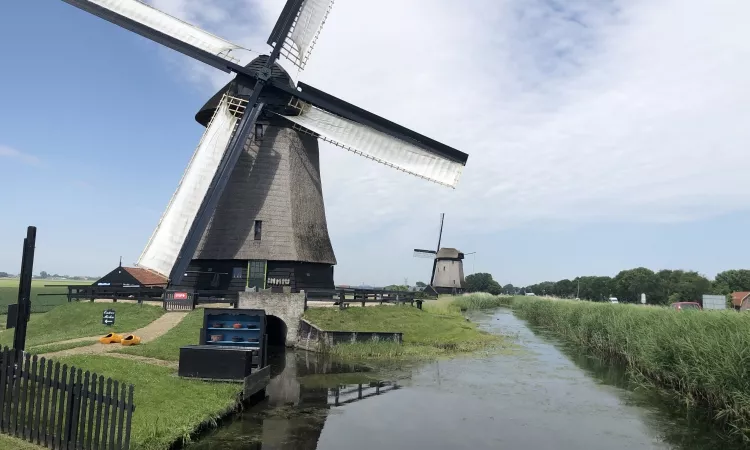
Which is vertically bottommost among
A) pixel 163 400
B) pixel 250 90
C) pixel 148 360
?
pixel 163 400

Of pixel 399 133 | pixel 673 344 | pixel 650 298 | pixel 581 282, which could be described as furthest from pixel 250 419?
pixel 581 282

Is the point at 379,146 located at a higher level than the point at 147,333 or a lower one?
higher

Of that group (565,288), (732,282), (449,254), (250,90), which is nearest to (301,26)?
(250,90)

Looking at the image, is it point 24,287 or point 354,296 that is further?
point 354,296

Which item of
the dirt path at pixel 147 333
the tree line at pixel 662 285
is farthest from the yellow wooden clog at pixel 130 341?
the tree line at pixel 662 285

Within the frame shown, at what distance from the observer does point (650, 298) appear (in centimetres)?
8575

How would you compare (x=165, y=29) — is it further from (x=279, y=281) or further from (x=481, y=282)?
(x=481, y=282)

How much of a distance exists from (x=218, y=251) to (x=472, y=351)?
1156cm

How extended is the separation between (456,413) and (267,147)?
16.0 metres

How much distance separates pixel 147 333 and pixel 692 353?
51.2 ft

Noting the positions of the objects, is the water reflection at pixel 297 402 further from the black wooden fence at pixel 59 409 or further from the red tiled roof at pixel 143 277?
the red tiled roof at pixel 143 277

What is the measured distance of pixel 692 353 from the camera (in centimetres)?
1138

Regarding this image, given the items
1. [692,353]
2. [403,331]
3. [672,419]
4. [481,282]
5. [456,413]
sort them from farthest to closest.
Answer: [481,282]
[403,331]
[692,353]
[456,413]
[672,419]

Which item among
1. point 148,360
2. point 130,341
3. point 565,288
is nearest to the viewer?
point 148,360
